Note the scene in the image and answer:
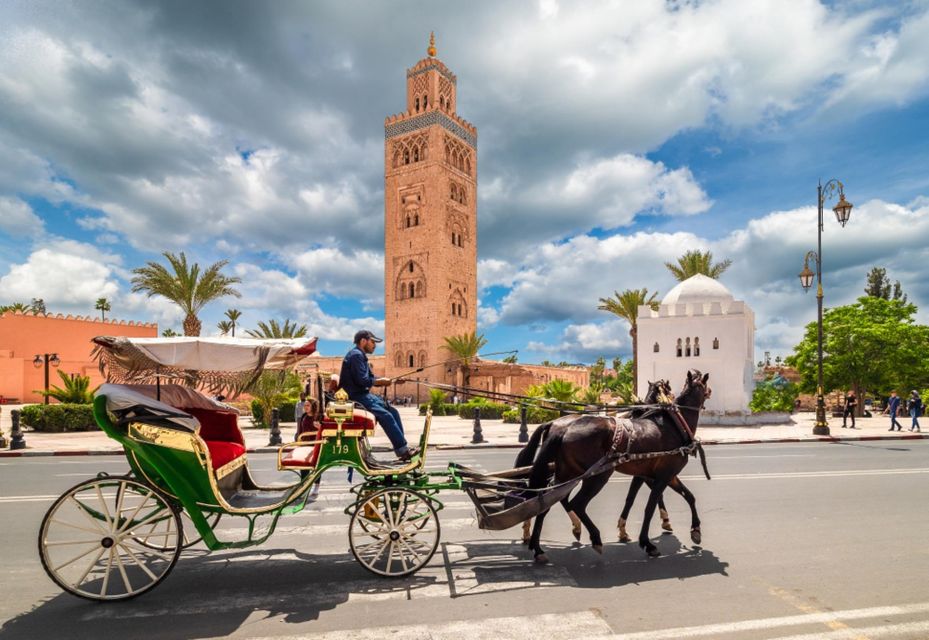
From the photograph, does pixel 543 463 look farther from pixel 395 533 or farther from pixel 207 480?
pixel 207 480

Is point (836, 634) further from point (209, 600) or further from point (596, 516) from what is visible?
point (209, 600)

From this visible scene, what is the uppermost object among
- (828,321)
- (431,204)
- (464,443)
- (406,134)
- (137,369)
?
(406,134)

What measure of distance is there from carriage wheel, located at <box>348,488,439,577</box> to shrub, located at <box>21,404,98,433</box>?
64.0ft

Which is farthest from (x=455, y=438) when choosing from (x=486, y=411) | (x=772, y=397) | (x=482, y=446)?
(x=772, y=397)

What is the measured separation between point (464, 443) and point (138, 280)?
20371mm

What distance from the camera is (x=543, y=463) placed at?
18.5 feet

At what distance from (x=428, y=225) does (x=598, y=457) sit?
168 feet

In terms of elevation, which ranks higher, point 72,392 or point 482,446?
point 72,392

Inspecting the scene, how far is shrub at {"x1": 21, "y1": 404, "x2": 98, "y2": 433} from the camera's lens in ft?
66.9

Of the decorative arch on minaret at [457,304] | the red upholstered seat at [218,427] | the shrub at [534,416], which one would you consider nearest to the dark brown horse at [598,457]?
the red upholstered seat at [218,427]

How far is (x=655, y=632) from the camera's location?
387 centimetres

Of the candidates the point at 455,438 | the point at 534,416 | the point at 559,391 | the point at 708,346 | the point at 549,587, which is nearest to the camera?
the point at 549,587

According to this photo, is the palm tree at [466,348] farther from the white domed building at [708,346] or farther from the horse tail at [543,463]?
the horse tail at [543,463]

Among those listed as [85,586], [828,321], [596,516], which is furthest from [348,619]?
[828,321]
